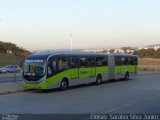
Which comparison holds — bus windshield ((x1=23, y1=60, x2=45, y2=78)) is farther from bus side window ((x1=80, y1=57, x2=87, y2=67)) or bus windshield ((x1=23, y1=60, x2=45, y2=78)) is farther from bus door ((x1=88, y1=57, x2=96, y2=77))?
bus door ((x1=88, y1=57, x2=96, y2=77))

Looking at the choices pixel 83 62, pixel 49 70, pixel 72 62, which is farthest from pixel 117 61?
pixel 49 70

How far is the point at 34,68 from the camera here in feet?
84.0

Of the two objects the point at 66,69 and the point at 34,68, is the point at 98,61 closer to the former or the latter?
the point at 66,69

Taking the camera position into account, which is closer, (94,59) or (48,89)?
(48,89)

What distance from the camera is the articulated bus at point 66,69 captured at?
25.4 m

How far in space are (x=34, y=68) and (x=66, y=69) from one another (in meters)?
2.63

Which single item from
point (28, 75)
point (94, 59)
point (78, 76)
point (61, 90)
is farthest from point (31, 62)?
point (94, 59)

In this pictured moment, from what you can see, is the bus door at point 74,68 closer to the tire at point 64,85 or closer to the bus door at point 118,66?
the tire at point 64,85

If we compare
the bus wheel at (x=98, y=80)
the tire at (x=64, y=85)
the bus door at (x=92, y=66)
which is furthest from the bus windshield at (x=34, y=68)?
the bus wheel at (x=98, y=80)

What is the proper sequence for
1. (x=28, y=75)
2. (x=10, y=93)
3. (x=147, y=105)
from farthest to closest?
1. (x=28, y=75)
2. (x=10, y=93)
3. (x=147, y=105)

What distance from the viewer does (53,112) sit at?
15.8 metres

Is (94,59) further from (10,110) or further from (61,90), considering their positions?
(10,110)

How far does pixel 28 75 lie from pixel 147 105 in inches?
387

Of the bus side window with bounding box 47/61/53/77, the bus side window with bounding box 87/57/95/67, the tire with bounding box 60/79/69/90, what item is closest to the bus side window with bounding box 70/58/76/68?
the tire with bounding box 60/79/69/90
